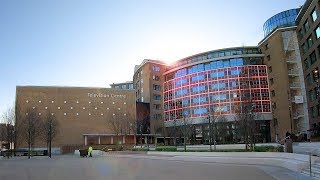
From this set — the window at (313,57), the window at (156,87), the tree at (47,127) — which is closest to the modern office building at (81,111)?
the tree at (47,127)

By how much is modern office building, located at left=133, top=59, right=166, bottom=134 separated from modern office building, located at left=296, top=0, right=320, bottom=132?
53112mm

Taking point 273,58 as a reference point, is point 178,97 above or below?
below

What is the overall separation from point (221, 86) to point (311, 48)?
3589 cm

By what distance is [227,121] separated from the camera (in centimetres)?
7944

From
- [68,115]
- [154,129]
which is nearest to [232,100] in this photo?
[154,129]

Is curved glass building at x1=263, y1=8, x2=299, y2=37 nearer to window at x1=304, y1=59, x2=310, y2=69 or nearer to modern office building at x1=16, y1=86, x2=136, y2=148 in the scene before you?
window at x1=304, y1=59, x2=310, y2=69

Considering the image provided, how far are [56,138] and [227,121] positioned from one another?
43.3 metres

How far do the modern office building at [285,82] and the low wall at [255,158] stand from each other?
43.3 m

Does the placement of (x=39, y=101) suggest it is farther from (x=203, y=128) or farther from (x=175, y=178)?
(x=175, y=178)

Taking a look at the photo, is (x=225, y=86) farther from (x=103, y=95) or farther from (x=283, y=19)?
(x=103, y=95)

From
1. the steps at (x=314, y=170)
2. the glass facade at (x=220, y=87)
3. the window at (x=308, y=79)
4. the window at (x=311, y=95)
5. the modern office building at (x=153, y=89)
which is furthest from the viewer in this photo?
the modern office building at (x=153, y=89)

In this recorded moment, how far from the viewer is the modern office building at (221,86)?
79.8 metres

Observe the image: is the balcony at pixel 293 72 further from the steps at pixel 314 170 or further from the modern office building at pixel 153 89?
the steps at pixel 314 170

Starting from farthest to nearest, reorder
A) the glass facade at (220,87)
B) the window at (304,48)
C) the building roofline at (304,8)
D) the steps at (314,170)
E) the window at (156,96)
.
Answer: the window at (156,96) < the glass facade at (220,87) < the window at (304,48) < the building roofline at (304,8) < the steps at (314,170)
